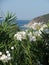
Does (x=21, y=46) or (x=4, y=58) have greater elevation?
(x=21, y=46)

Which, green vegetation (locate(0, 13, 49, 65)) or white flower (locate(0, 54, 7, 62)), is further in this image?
green vegetation (locate(0, 13, 49, 65))

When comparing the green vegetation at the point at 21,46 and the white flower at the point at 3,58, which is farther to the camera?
the green vegetation at the point at 21,46

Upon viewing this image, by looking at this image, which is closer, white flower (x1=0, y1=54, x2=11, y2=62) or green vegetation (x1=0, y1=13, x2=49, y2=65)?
white flower (x1=0, y1=54, x2=11, y2=62)

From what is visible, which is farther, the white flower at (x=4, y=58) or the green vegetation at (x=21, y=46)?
the green vegetation at (x=21, y=46)

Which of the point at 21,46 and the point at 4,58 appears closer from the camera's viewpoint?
the point at 4,58

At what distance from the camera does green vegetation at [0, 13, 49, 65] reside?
567cm

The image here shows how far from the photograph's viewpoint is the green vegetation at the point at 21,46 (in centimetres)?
567

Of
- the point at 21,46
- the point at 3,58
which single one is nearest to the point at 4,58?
the point at 3,58

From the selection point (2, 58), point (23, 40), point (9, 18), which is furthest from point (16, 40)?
point (2, 58)

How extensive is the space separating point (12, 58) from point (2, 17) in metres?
1.18

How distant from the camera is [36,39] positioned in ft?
21.6

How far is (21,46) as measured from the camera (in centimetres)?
606

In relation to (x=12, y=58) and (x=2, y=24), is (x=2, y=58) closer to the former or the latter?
(x=12, y=58)

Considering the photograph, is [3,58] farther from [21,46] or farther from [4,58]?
[21,46]
